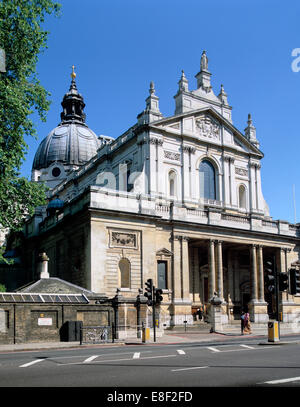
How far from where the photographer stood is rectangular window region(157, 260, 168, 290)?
124ft

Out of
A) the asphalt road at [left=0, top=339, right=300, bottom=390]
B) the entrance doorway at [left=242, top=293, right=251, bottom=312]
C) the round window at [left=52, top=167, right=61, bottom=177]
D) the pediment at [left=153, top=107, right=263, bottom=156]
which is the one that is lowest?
the entrance doorway at [left=242, top=293, right=251, bottom=312]

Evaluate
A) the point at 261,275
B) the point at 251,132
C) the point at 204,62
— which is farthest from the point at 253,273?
the point at 204,62

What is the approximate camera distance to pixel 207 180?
45.4 m

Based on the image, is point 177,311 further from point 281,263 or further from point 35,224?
point 35,224

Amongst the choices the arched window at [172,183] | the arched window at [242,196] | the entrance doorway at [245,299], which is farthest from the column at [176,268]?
the arched window at [242,196]

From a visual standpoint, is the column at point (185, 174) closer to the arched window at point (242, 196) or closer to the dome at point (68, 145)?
the arched window at point (242, 196)

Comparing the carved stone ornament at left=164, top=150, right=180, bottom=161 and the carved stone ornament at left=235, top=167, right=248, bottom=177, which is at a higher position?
the carved stone ornament at left=164, top=150, right=180, bottom=161

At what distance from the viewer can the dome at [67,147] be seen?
251 ft

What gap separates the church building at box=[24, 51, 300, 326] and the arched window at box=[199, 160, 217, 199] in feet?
0.32

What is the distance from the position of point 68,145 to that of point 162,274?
44.3 metres

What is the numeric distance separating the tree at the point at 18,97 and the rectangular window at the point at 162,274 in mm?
13627

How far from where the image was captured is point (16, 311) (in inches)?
971

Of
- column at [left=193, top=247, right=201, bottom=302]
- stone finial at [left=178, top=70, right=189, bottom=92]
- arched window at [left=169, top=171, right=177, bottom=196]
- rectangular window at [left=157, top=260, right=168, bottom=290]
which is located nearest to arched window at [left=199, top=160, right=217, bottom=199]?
arched window at [left=169, top=171, right=177, bottom=196]

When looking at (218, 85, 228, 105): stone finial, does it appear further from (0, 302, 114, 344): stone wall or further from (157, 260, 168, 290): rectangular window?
(0, 302, 114, 344): stone wall
